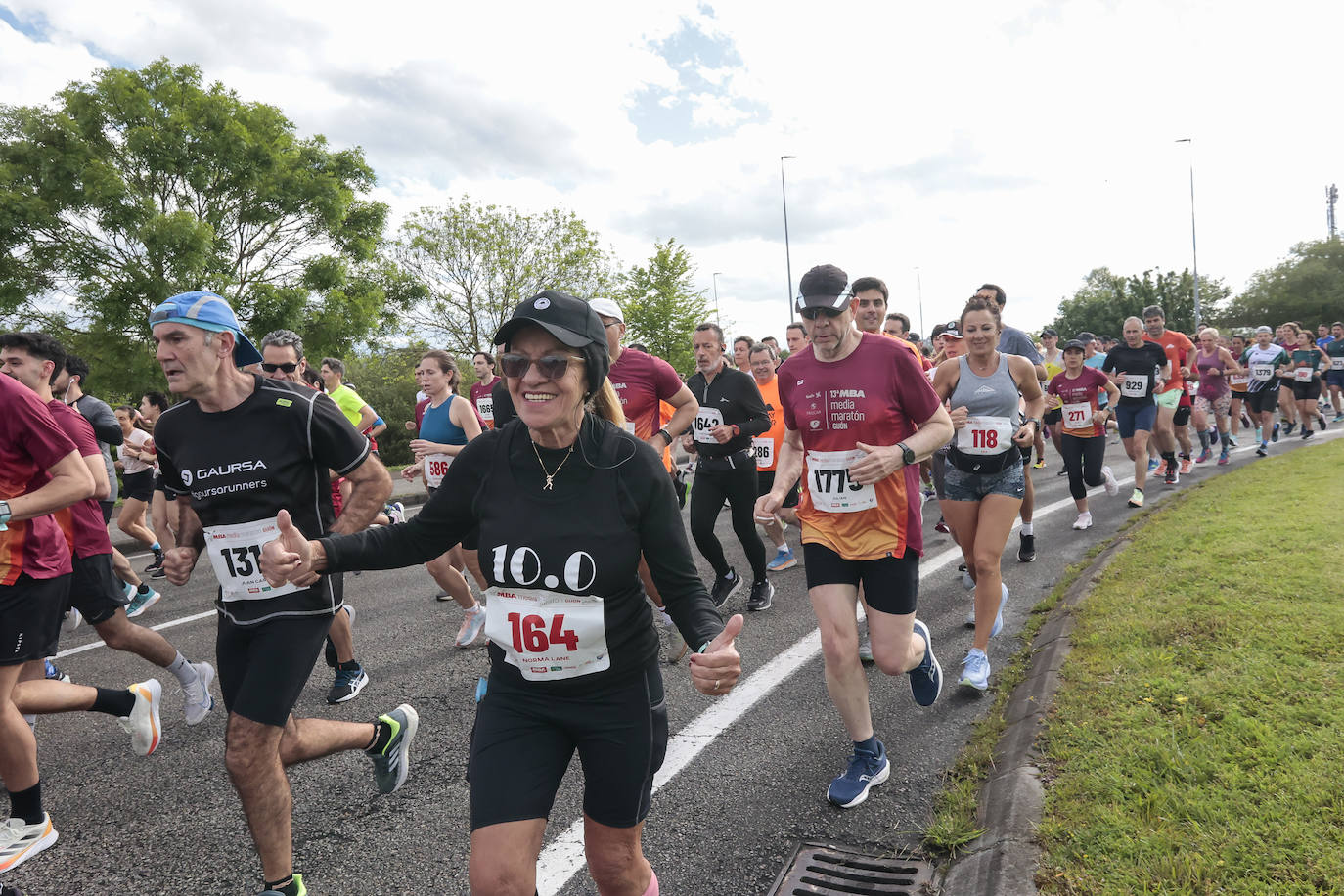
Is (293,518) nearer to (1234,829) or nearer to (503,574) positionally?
(503,574)

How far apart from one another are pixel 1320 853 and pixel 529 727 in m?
2.40

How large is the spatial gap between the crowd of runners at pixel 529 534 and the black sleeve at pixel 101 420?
1.4 inches

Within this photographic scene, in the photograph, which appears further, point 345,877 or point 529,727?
point 345,877

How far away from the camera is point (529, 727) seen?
209cm

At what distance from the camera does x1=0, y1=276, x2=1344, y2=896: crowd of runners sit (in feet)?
6.80

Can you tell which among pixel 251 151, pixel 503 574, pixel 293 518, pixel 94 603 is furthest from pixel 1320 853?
pixel 251 151

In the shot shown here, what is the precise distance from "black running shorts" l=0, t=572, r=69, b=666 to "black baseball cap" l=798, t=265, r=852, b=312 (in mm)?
3556

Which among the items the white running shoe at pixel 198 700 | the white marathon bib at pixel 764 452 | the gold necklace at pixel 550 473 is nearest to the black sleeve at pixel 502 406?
the white running shoe at pixel 198 700

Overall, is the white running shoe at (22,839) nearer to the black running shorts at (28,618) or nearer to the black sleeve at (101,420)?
the black running shorts at (28,618)

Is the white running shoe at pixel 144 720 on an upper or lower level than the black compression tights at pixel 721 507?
lower

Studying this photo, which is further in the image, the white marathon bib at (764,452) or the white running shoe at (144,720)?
the white marathon bib at (764,452)

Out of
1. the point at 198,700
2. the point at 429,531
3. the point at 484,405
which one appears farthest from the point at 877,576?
the point at 484,405

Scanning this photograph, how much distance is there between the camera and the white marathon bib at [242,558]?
9.37 ft

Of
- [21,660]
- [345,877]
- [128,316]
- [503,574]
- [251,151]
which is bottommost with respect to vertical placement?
[345,877]
